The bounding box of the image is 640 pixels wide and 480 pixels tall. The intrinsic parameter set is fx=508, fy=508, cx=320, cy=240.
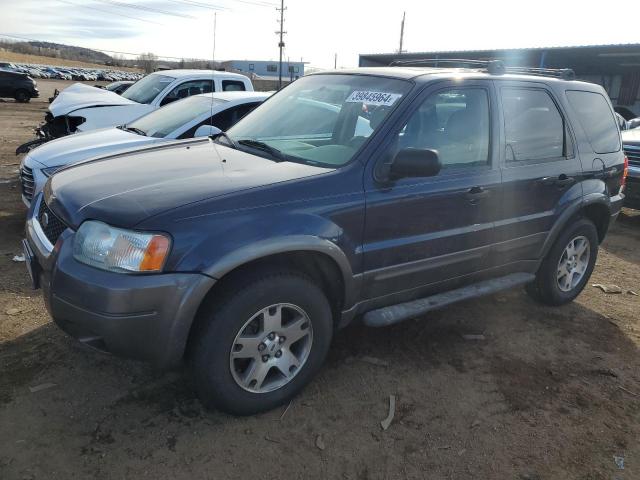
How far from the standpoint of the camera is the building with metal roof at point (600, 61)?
1897 cm

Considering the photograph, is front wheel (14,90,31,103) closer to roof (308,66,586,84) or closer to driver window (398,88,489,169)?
roof (308,66,586,84)

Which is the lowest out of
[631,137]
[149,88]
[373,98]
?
[631,137]

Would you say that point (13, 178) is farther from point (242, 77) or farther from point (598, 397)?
point (598, 397)

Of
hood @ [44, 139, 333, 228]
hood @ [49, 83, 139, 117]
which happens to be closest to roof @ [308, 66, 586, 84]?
hood @ [44, 139, 333, 228]

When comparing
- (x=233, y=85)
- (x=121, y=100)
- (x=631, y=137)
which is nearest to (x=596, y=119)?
(x=631, y=137)

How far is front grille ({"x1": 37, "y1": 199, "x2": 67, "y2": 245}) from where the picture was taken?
2705 millimetres

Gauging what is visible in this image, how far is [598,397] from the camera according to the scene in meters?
3.23

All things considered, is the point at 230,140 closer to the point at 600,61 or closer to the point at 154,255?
the point at 154,255

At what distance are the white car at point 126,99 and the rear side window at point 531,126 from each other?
606cm

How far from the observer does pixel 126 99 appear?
9.27 m

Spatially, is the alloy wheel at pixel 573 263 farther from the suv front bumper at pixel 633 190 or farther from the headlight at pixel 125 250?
the headlight at pixel 125 250

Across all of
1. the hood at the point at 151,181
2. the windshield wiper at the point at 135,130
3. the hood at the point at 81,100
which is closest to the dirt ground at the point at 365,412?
the hood at the point at 151,181

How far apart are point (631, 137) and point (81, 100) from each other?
9034 millimetres

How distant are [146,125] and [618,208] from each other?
5388 mm
